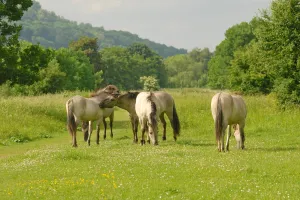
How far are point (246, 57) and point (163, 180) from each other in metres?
43.0

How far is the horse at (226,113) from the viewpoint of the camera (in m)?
17.7

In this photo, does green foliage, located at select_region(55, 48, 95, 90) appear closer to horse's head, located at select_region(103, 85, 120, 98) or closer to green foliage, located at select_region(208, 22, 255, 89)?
green foliage, located at select_region(208, 22, 255, 89)

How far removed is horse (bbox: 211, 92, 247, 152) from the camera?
17688 mm

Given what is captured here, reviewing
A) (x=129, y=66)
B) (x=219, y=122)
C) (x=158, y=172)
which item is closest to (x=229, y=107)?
(x=219, y=122)

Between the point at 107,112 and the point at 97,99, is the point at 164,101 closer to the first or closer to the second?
the point at 97,99

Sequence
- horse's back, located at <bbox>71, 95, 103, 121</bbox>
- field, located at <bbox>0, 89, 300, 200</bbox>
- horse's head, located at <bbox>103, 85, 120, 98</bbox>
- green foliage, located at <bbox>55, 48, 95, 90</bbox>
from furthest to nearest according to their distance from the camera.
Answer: green foliage, located at <bbox>55, 48, 95, 90</bbox> < horse's head, located at <bbox>103, 85, 120, 98</bbox> < horse's back, located at <bbox>71, 95, 103, 121</bbox> < field, located at <bbox>0, 89, 300, 200</bbox>

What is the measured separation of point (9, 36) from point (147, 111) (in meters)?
17.3

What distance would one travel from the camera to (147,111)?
20141 mm

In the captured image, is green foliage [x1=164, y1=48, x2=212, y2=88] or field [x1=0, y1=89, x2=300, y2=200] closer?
field [x1=0, y1=89, x2=300, y2=200]

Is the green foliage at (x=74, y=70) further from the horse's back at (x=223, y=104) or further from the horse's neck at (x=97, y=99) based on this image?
the horse's back at (x=223, y=104)

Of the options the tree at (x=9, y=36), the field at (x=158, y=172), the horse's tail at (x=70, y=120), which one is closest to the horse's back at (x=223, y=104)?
the field at (x=158, y=172)

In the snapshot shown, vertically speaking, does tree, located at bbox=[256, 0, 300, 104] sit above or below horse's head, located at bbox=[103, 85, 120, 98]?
above

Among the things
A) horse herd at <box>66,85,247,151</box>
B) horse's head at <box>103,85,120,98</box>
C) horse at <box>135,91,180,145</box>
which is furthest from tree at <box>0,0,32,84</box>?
horse at <box>135,91,180,145</box>

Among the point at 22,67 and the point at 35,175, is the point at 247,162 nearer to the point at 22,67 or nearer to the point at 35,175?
the point at 35,175
